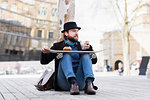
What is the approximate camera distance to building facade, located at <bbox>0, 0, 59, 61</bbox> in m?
31.6

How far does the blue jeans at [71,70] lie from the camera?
2.49m

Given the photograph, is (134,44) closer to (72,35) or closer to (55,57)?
(72,35)

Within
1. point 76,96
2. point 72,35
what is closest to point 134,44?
point 72,35

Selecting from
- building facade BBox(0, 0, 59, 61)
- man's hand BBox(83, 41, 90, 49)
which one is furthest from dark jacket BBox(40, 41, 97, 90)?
building facade BBox(0, 0, 59, 61)

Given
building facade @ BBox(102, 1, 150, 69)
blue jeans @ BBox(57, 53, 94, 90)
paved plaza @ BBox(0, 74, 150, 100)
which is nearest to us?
paved plaza @ BBox(0, 74, 150, 100)

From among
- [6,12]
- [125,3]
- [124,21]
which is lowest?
[124,21]

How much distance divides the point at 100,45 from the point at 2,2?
Result: 23.3m

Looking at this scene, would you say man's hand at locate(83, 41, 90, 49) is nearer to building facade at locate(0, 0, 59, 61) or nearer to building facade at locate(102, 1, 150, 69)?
building facade at locate(0, 0, 59, 61)

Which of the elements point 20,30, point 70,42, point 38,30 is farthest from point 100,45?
point 70,42

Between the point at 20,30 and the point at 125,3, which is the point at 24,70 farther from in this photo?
the point at 20,30

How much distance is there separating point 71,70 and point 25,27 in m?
33.7

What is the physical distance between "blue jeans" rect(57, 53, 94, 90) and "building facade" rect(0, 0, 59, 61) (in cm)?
2961

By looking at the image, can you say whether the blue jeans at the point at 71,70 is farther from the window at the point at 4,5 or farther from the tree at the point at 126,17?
the window at the point at 4,5

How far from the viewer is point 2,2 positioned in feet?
106
